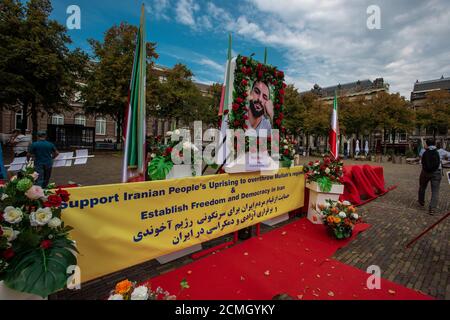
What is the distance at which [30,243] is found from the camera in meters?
1.72

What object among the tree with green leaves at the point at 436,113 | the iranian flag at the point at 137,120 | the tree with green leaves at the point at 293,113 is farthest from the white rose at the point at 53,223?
the tree with green leaves at the point at 436,113

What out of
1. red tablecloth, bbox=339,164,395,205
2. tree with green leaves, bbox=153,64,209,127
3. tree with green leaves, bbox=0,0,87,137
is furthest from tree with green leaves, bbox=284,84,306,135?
tree with green leaves, bbox=0,0,87,137

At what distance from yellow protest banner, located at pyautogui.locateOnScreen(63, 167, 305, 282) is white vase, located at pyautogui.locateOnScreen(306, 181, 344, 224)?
Answer: 1636mm

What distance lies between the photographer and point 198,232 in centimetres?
358

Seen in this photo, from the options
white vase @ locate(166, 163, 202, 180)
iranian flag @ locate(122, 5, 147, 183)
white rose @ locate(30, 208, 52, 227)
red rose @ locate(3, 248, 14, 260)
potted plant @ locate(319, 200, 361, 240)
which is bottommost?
potted plant @ locate(319, 200, 361, 240)

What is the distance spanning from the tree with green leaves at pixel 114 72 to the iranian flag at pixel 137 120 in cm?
1959

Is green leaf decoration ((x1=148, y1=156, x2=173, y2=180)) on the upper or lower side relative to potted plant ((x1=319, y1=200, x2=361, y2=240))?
upper

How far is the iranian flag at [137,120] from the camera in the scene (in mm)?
3714

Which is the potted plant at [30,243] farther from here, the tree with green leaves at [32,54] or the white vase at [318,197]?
the tree with green leaves at [32,54]

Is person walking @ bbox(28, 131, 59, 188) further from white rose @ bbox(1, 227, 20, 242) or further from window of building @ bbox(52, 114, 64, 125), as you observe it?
window of building @ bbox(52, 114, 64, 125)

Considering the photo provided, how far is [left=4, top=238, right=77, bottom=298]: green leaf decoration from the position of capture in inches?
62.6

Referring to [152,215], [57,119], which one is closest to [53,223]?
[152,215]
